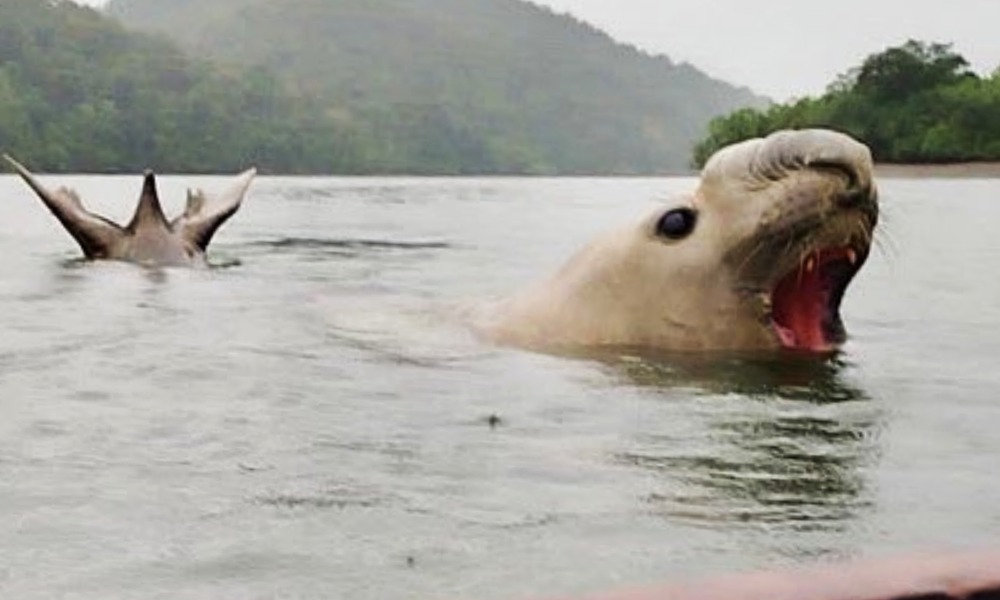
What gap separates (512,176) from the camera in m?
116

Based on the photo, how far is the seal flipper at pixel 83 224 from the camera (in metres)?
11.3

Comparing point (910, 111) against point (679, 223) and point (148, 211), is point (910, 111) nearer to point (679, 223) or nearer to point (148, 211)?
point (148, 211)

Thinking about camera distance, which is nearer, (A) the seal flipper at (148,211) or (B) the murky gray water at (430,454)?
(B) the murky gray water at (430,454)

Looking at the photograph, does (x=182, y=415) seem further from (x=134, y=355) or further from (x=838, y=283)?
(x=838, y=283)

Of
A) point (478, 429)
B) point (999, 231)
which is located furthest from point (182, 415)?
point (999, 231)

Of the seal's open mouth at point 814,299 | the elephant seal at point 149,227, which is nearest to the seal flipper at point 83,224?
the elephant seal at point 149,227

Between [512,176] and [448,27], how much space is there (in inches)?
2150

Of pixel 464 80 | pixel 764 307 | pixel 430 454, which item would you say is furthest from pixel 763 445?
pixel 464 80

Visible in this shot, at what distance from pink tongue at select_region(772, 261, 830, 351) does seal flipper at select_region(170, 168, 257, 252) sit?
6.17m

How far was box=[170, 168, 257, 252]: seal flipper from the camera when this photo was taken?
12039mm

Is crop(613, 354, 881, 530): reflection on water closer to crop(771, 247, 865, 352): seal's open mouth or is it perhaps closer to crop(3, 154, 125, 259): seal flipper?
crop(771, 247, 865, 352): seal's open mouth

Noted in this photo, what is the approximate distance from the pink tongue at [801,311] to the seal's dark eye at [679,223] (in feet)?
1.28

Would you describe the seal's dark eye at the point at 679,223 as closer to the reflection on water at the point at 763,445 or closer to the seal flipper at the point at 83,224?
the reflection on water at the point at 763,445

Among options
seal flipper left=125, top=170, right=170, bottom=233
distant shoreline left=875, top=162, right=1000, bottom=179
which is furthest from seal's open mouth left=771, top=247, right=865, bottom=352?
distant shoreline left=875, top=162, right=1000, bottom=179
